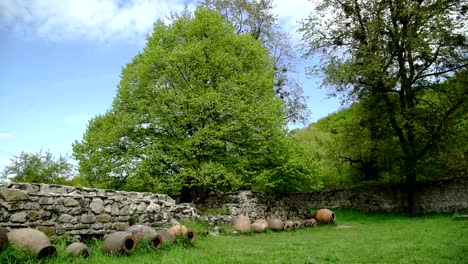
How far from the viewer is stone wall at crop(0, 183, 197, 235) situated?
27.6ft

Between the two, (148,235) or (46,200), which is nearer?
(46,200)

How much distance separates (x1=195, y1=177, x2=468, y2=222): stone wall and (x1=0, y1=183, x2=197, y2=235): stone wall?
Answer: 5450 millimetres

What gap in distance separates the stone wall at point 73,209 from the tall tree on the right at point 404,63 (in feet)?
53.8

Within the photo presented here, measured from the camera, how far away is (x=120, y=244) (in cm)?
837

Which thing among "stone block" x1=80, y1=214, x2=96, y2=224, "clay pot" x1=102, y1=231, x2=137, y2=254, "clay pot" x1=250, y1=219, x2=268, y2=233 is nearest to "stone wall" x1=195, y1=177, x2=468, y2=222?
"clay pot" x1=250, y1=219, x2=268, y2=233

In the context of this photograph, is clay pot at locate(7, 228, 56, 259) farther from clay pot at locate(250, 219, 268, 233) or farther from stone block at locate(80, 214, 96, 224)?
clay pot at locate(250, 219, 268, 233)

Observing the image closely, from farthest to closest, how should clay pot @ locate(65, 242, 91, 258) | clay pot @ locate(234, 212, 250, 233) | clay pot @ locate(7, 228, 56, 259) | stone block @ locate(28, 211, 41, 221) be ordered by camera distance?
1. clay pot @ locate(234, 212, 250, 233)
2. stone block @ locate(28, 211, 41, 221)
3. clay pot @ locate(65, 242, 91, 258)
4. clay pot @ locate(7, 228, 56, 259)

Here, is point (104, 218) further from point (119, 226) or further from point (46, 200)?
point (46, 200)

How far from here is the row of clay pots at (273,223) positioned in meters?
16.4

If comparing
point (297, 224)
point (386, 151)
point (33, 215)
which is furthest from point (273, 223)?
point (386, 151)

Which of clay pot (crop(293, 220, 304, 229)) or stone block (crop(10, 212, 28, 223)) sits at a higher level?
stone block (crop(10, 212, 28, 223))

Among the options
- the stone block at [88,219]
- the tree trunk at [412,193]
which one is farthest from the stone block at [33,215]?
the tree trunk at [412,193]

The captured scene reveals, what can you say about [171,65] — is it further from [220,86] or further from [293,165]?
[293,165]

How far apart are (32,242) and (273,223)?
40.0 ft
